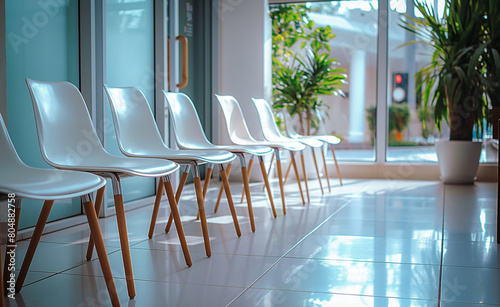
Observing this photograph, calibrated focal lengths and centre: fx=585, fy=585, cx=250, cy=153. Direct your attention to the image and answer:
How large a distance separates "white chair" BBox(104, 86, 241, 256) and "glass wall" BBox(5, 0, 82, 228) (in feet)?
2.07

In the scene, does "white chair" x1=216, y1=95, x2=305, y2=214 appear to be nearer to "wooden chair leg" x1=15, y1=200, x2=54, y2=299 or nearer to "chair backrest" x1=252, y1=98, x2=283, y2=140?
"chair backrest" x1=252, y1=98, x2=283, y2=140

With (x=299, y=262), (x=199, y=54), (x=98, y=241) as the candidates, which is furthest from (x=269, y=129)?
(x=98, y=241)

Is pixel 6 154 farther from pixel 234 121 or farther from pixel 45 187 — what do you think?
pixel 234 121

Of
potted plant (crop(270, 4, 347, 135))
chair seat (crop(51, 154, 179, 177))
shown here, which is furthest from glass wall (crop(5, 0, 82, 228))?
potted plant (crop(270, 4, 347, 135))

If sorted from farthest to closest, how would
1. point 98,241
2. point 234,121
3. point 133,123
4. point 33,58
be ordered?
point 234,121 < point 33,58 < point 133,123 < point 98,241

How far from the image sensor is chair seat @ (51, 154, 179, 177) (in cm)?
205

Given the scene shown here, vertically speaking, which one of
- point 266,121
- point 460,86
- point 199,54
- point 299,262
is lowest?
point 299,262

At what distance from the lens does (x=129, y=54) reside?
4117 mm

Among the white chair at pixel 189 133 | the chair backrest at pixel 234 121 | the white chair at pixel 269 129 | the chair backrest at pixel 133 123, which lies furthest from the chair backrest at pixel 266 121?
the chair backrest at pixel 133 123

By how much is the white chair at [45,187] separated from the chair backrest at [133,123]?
0.66 metres

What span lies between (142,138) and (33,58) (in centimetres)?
83

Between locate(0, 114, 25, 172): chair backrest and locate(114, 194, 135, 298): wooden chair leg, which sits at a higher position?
locate(0, 114, 25, 172): chair backrest

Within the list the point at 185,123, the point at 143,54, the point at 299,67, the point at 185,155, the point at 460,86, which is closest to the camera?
the point at 185,155

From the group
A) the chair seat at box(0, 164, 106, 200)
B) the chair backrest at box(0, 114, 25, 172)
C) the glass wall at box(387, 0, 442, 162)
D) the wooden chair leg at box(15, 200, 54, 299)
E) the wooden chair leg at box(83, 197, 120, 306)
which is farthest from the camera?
the glass wall at box(387, 0, 442, 162)
